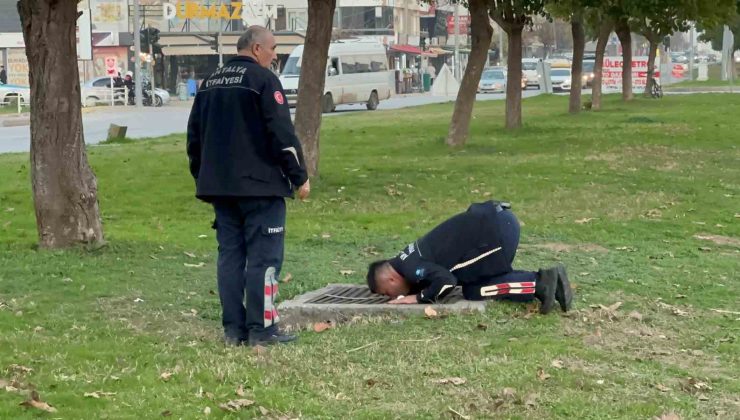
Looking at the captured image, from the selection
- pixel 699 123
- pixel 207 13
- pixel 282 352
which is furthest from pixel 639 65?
pixel 282 352

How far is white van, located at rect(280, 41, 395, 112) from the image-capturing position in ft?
135

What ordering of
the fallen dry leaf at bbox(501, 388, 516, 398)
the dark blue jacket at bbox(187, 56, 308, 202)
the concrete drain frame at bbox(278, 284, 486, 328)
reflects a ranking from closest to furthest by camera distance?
the fallen dry leaf at bbox(501, 388, 516, 398)
the dark blue jacket at bbox(187, 56, 308, 202)
the concrete drain frame at bbox(278, 284, 486, 328)

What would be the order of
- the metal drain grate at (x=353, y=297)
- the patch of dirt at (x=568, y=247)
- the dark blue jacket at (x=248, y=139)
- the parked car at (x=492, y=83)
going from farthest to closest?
1. the parked car at (x=492, y=83)
2. the patch of dirt at (x=568, y=247)
3. the metal drain grate at (x=353, y=297)
4. the dark blue jacket at (x=248, y=139)

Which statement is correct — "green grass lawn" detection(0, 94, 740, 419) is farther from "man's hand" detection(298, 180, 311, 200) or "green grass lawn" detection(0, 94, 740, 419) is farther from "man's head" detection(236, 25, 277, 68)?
"man's head" detection(236, 25, 277, 68)

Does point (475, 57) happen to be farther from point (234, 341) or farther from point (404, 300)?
point (234, 341)

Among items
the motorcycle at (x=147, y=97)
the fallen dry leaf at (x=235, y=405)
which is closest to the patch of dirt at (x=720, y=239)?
the fallen dry leaf at (x=235, y=405)

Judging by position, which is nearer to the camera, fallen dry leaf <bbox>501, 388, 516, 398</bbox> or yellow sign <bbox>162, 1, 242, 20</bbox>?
fallen dry leaf <bbox>501, 388, 516, 398</bbox>

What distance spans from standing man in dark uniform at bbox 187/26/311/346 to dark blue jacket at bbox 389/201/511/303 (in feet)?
3.42

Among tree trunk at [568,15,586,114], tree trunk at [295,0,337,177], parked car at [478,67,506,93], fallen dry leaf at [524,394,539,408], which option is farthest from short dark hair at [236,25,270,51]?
parked car at [478,67,506,93]

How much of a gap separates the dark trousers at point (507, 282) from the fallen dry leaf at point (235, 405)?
2.46m

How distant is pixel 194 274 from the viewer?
870 centimetres

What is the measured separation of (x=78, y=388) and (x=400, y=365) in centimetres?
154

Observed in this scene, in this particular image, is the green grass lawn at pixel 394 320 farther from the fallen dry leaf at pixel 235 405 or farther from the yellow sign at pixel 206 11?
the yellow sign at pixel 206 11

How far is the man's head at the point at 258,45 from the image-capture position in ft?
20.7
